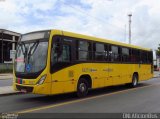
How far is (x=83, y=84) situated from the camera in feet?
48.4

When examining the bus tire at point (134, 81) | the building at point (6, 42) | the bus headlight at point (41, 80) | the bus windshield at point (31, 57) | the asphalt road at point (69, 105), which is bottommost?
the asphalt road at point (69, 105)

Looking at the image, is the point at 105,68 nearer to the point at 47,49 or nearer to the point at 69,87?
the point at 69,87

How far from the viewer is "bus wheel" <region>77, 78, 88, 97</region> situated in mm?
14429

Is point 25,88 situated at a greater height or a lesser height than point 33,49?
lesser

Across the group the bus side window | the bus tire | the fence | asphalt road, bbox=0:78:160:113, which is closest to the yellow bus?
asphalt road, bbox=0:78:160:113

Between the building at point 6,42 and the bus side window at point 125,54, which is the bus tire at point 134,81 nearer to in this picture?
the bus side window at point 125,54

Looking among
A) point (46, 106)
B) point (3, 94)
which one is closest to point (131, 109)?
point (46, 106)

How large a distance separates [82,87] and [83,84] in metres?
0.18

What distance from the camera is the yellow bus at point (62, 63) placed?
1252cm

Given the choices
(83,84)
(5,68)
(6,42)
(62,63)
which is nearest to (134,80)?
(83,84)

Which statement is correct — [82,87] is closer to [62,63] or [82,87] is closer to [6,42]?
[62,63]

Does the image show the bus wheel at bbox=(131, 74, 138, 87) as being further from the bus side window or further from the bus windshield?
the bus windshield

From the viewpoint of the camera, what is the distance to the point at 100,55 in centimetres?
1623

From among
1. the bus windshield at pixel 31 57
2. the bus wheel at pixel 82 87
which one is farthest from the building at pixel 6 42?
the bus windshield at pixel 31 57
